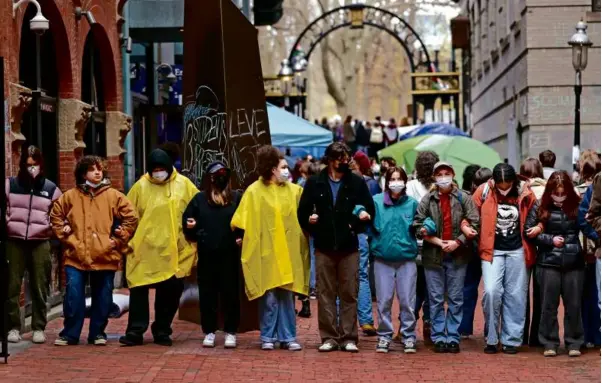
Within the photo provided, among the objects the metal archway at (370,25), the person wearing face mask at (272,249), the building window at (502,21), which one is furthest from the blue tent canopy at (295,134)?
the metal archway at (370,25)

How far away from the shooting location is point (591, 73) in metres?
26.1

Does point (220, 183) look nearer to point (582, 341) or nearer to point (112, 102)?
point (582, 341)

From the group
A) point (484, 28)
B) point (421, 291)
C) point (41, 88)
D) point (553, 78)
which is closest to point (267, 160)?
point (421, 291)

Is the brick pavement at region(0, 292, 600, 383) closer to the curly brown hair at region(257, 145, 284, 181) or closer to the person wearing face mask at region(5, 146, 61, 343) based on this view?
the person wearing face mask at region(5, 146, 61, 343)

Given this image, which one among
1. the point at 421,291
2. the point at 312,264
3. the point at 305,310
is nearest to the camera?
the point at 421,291

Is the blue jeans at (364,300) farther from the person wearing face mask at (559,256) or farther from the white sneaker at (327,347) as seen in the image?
the person wearing face mask at (559,256)

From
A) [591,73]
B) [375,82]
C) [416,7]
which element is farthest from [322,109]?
[591,73]

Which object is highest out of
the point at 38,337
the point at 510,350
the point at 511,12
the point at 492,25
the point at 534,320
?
the point at 492,25

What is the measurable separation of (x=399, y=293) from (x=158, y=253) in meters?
2.22

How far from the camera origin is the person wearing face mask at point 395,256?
13.3 m

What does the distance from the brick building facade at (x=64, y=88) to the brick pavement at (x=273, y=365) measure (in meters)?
2.28

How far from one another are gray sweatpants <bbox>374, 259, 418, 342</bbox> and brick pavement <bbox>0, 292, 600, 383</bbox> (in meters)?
0.22

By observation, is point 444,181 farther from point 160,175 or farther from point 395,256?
point 160,175

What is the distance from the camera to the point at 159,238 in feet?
44.9
